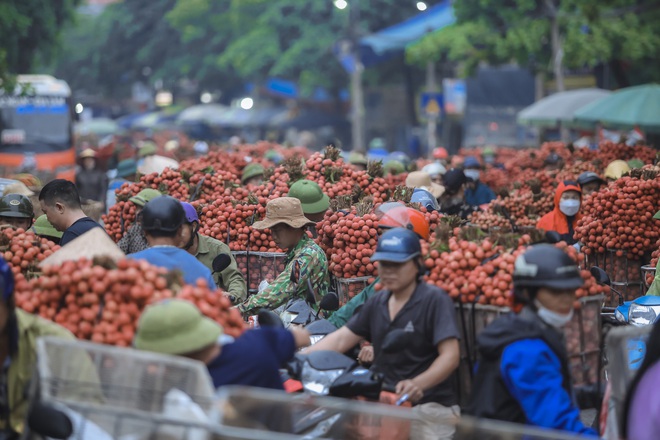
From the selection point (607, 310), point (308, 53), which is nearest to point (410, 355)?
point (607, 310)

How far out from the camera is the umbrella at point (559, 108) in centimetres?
2433

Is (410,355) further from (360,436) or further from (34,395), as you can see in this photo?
(34,395)

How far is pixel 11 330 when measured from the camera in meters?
4.92

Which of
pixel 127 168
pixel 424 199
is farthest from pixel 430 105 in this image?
pixel 424 199

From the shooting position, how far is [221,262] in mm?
8086

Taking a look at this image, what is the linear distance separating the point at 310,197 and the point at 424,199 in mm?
1128

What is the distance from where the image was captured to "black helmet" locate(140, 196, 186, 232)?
6547 millimetres

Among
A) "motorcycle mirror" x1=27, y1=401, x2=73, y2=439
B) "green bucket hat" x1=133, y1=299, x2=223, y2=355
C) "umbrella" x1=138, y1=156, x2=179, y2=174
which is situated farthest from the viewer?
"umbrella" x1=138, y1=156, x2=179, y2=174

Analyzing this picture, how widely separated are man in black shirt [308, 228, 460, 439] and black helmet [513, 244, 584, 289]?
75 cm

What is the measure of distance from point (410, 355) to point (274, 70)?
149 ft

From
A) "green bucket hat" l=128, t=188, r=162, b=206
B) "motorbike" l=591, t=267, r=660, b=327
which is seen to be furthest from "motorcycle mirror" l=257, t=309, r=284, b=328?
"green bucket hat" l=128, t=188, r=162, b=206

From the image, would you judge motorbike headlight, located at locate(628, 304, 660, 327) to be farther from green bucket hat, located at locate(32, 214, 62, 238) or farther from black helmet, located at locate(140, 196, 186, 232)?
green bucket hat, located at locate(32, 214, 62, 238)

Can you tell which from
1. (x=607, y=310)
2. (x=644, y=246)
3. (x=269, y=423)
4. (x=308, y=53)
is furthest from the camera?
(x=308, y=53)

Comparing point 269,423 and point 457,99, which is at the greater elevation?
point 457,99
